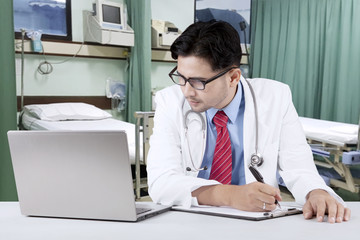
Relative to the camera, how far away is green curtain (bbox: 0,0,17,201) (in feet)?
6.75

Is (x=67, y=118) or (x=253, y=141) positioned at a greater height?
(x=253, y=141)

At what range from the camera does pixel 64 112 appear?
343 cm

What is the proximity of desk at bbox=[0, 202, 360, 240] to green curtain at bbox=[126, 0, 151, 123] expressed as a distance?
2.99 metres

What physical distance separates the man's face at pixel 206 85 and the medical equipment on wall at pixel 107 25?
8.82ft

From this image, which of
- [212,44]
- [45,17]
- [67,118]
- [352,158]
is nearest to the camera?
[212,44]

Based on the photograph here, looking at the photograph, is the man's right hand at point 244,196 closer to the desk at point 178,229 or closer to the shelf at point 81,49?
the desk at point 178,229

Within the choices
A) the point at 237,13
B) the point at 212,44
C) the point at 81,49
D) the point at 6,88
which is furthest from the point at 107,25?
the point at 212,44

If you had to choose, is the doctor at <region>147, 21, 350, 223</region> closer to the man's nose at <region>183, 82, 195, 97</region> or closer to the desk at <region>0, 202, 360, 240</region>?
the man's nose at <region>183, 82, 195, 97</region>

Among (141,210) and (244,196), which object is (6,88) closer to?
(141,210)

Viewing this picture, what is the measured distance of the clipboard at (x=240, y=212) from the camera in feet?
2.98

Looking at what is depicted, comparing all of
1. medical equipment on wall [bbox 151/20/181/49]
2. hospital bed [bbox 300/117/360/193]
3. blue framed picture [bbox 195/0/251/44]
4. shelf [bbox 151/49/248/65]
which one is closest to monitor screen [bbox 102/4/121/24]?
medical equipment on wall [bbox 151/20/181/49]

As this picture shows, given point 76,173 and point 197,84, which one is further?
point 197,84

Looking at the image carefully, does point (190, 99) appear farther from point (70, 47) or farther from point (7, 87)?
point (70, 47)

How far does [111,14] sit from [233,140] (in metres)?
2.91
